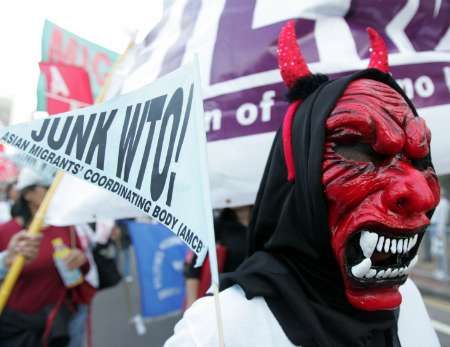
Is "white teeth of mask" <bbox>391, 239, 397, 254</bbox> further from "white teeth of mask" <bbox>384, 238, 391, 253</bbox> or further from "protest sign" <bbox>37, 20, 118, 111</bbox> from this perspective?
"protest sign" <bbox>37, 20, 118, 111</bbox>

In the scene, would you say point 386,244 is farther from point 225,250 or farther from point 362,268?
point 225,250

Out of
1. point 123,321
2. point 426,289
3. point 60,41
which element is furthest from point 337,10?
point 426,289

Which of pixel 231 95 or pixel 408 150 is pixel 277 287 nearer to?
pixel 408 150

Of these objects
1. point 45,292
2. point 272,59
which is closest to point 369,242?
point 272,59

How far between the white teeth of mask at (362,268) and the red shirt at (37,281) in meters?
2.20

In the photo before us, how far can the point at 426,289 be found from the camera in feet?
21.5

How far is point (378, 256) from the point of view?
3.62 ft

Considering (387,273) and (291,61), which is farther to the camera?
(291,61)

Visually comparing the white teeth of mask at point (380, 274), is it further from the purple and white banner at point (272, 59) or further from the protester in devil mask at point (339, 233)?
the purple and white banner at point (272, 59)

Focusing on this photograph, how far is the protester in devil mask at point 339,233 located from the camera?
3.54 ft

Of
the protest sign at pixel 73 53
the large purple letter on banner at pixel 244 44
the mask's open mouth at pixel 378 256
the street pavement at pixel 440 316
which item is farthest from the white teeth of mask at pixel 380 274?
the street pavement at pixel 440 316

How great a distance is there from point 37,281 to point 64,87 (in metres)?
1.20

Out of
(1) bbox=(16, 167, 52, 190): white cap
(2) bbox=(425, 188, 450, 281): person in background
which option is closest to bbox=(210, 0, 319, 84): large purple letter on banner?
(1) bbox=(16, 167, 52, 190): white cap

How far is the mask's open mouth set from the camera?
42.6 inches
